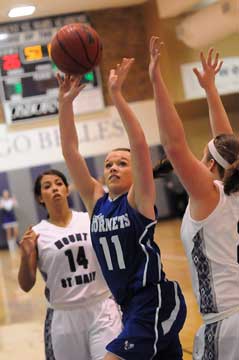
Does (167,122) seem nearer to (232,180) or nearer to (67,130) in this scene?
(232,180)

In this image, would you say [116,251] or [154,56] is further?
[116,251]

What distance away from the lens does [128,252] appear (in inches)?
110

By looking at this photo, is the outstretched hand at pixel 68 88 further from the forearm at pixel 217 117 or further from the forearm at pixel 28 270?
the forearm at pixel 28 270

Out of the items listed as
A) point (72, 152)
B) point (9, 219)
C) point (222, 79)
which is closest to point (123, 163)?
point (72, 152)

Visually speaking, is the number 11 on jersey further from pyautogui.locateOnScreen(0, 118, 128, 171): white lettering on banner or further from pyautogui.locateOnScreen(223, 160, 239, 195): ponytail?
pyautogui.locateOnScreen(0, 118, 128, 171): white lettering on banner

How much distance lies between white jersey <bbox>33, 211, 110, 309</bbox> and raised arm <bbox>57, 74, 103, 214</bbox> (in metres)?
0.27

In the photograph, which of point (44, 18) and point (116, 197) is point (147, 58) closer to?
point (44, 18)

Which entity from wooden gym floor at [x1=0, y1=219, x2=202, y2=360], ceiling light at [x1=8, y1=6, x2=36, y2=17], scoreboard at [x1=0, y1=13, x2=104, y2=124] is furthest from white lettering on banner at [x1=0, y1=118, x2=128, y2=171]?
wooden gym floor at [x1=0, y1=219, x2=202, y2=360]

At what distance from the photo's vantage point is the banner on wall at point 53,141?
13773 millimetres

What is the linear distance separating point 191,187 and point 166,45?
11.0 meters

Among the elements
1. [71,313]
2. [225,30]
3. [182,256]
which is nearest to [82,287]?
[71,313]

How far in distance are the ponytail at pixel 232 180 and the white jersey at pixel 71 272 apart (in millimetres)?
1160

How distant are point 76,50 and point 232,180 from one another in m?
1.29

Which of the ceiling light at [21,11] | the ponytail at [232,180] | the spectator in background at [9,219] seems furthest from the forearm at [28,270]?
the spectator in background at [9,219]
